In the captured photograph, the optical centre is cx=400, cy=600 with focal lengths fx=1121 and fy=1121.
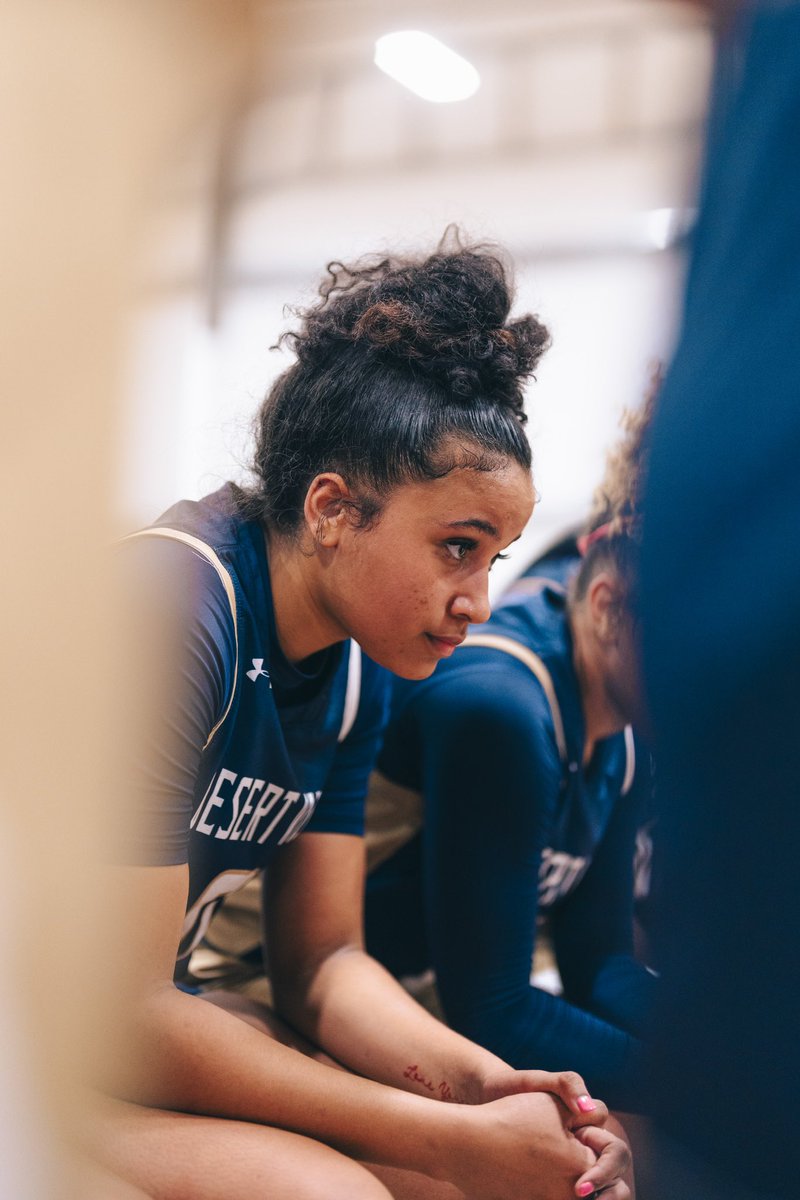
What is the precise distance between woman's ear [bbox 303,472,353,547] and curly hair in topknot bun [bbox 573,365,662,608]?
0.73 feet

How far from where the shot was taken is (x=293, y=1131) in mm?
938

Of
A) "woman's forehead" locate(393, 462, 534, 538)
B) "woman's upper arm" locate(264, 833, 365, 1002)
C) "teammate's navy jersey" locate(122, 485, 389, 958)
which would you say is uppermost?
"woman's forehead" locate(393, 462, 534, 538)

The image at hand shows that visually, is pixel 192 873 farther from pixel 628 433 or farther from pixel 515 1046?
pixel 628 433

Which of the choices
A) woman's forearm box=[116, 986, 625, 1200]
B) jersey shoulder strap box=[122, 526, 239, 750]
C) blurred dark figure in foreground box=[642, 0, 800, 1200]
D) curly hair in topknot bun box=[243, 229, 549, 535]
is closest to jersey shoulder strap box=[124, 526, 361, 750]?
jersey shoulder strap box=[122, 526, 239, 750]

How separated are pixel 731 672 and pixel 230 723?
47 centimetres

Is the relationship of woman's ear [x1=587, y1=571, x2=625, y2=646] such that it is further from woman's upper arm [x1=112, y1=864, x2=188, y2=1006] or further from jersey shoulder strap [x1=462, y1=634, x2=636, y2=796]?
woman's upper arm [x1=112, y1=864, x2=188, y2=1006]

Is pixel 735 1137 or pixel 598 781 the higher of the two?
pixel 598 781

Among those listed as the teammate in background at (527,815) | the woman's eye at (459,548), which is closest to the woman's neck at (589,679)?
the teammate in background at (527,815)

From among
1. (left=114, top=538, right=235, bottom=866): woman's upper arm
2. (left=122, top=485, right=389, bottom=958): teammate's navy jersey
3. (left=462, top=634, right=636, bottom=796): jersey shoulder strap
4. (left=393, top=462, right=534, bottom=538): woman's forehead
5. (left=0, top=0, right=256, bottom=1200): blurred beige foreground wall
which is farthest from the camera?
(left=462, top=634, right=636, bottom=796): jersey shoulder strap

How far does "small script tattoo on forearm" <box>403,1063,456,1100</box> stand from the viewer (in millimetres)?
1015

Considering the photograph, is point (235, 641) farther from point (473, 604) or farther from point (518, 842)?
point (518, 842)

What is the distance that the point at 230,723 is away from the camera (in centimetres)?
97

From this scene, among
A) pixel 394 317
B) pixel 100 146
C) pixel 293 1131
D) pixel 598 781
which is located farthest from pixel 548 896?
pixel 100 146

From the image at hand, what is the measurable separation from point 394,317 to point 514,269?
106mm
